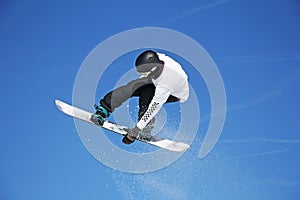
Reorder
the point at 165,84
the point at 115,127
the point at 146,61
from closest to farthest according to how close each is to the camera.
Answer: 1. the point at 146,61
2. the point at 165,84
3. the point at 115,127

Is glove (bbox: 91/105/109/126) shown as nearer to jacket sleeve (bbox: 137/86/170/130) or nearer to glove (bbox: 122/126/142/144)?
glove (bbox: 122/126/142/144)

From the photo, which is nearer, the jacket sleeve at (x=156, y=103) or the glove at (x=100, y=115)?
the jacket sleeve at (x=156, y=103)

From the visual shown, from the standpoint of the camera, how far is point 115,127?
22.4ft

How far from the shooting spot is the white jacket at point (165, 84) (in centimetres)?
614

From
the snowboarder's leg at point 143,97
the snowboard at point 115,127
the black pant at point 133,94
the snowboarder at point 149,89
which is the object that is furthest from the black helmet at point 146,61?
the snowboard at point 115,127

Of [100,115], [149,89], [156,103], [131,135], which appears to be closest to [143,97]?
[149,89]

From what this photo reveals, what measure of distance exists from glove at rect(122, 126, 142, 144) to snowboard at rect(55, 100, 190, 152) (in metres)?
0.18

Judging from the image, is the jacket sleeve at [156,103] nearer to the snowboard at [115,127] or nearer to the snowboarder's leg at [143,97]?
the snowboarder's leg at [143,97]

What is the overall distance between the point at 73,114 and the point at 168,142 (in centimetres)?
173

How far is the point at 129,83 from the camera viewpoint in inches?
250

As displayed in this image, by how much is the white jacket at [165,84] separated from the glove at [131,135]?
0.10 metres

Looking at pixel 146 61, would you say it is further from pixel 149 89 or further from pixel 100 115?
pixel 100 115

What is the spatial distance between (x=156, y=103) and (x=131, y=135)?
0.70m

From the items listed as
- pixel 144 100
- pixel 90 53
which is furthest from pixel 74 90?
pixel 144 100
